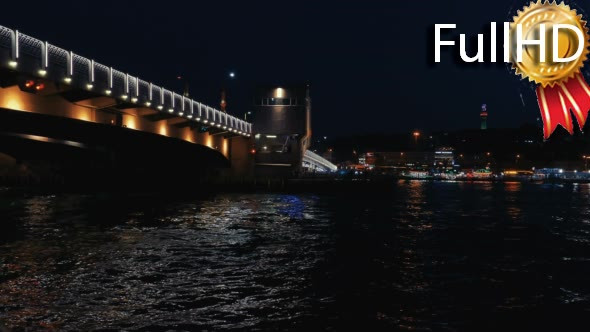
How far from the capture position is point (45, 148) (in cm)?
6456

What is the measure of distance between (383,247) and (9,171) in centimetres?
6184

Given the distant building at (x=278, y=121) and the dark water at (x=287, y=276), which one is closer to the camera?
the dark water at (x=287, y=276)

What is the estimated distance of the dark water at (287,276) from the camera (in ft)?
46.5

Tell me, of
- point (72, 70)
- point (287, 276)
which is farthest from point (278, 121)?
point (287, 276)

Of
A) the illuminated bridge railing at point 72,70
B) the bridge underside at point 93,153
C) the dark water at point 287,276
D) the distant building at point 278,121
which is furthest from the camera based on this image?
the distant building at point 278,121

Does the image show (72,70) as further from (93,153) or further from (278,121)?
(278,121)

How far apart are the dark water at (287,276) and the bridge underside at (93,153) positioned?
28.6ft

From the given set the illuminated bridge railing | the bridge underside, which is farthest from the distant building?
the illuminated bridge railing

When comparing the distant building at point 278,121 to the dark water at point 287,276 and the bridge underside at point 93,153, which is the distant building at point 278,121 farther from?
the dark water at point 287,276

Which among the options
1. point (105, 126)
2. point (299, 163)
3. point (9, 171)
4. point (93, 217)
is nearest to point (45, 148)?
point (9, 171)

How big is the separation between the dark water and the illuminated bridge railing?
8.51 m

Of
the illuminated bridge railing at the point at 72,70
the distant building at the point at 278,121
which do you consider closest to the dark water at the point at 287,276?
the illuminated bridge railing at the point at 72,70

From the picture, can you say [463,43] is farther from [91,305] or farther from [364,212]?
[364,212]

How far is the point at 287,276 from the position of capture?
770 inches
